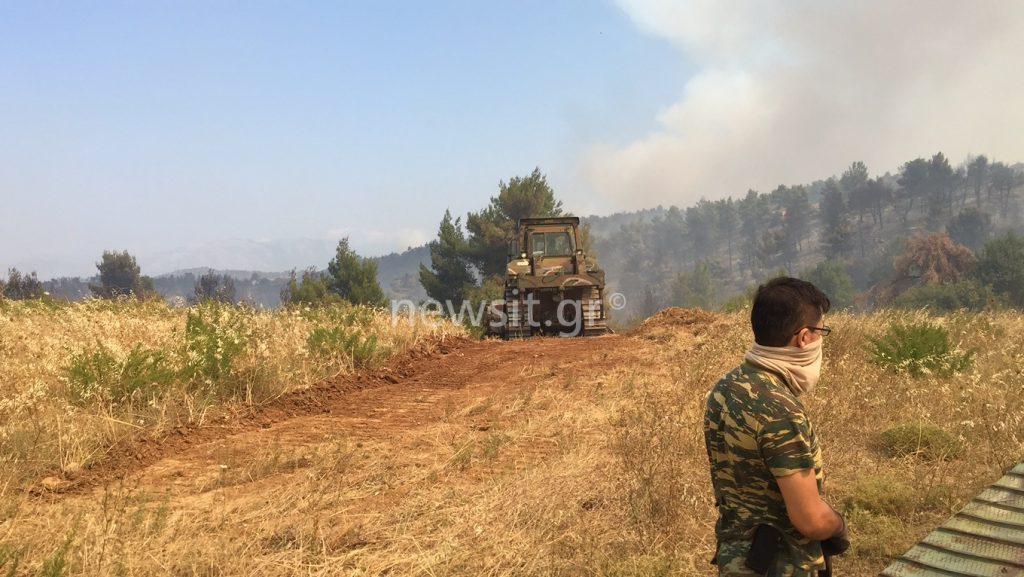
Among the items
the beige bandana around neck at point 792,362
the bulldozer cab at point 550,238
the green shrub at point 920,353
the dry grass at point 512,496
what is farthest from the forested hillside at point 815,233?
the beige bandana around neck at point 792,362

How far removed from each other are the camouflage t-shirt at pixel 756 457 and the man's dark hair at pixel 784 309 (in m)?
0.13

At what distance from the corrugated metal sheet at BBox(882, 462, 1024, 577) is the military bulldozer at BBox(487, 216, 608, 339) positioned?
13.9 m

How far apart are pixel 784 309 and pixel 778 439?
402mm

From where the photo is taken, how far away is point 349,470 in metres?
5.25

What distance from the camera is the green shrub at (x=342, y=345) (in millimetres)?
9438

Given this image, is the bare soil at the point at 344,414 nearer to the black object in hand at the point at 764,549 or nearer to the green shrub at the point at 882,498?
the green shrub at the point at 882,498

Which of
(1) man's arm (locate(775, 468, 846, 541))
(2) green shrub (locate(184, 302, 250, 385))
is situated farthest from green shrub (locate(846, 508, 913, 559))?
(2) green shrub (locate(184, 302, 250, 385))

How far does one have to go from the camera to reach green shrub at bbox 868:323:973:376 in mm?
8219

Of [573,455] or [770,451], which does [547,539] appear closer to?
[573,455]

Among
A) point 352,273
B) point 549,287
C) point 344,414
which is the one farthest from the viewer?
point 352,273

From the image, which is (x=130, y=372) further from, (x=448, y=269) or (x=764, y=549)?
(x=448, y=269)

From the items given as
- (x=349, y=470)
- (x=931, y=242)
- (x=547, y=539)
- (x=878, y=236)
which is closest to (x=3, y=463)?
(x=349, y=470)

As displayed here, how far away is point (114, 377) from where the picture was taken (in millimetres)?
6344

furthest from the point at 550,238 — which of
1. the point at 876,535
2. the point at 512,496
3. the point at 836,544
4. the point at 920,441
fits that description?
the point at 836,544
